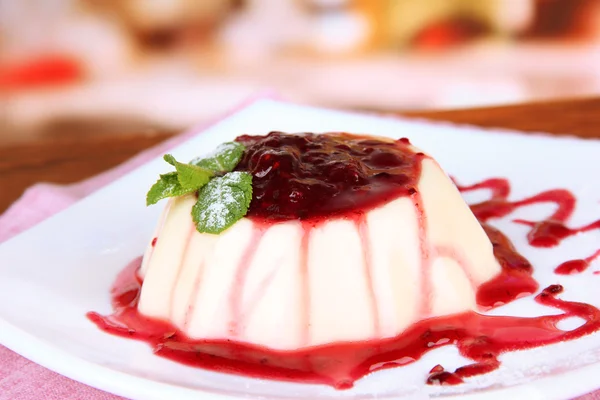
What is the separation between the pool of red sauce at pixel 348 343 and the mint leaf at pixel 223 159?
0.02m

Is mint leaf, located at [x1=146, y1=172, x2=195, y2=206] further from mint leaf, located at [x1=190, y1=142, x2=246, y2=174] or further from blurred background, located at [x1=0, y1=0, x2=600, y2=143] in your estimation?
blurred background, located at [x1=0, y1=0, x2=600, y2=143]

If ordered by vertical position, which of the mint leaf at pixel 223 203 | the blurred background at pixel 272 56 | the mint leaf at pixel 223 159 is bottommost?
the blurred background at pixel 272 56

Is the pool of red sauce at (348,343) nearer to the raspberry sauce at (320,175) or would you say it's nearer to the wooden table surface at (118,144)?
the raspberry sauce at (320,175)

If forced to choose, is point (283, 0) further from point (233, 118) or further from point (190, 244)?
point (190, 244)

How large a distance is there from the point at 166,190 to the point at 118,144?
1122 millimetres

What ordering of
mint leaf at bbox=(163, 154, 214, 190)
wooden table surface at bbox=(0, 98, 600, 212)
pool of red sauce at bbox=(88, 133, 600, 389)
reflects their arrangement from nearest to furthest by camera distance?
pool of red sauce at bbox=(88, 133, 600, 389)
mint leaf at bbox=(163, 154, 214, 190)
wooden table surface at bbox=(0, 98, 600, 212)

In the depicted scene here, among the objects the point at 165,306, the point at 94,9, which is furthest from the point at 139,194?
the point at 94,9

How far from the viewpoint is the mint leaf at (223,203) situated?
4.52 ft

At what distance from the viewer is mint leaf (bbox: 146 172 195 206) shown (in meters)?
1.47

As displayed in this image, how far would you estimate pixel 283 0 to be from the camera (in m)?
3.99

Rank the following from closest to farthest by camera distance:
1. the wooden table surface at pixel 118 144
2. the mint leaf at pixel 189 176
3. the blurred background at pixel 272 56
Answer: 1. the mint leaf at pixel 189 176
2. the wooden table surface at pixel 118 144
3. the blurred background at pixel 272 56

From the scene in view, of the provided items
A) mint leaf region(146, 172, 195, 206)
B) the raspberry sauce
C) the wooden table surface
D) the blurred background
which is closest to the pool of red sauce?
the raspberry sauce

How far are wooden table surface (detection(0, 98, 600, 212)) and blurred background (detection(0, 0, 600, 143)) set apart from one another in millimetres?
1413

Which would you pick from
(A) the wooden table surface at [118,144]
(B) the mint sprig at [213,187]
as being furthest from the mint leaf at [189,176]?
(A) the wooden table surface at [118,144]
